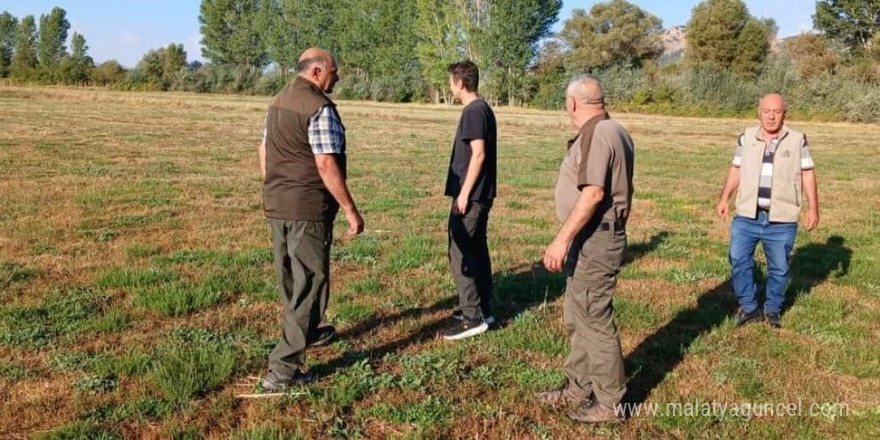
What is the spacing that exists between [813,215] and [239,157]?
15.5 meters

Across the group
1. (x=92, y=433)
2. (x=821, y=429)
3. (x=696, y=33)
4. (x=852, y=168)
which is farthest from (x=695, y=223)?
(x=696, y=33)

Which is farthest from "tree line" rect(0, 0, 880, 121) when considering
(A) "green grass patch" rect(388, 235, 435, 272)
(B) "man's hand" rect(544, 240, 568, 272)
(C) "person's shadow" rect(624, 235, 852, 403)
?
(B) "man's hand" rect(544, 240, 568, 272)

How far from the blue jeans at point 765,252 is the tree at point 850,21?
6251 centimetres

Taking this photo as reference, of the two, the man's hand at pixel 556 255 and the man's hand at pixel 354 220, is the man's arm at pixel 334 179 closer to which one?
the man's hand at pixel 354 220

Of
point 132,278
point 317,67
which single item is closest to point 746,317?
point 317,67

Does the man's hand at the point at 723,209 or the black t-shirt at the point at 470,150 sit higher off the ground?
the black t-shirt at the point at 470,150

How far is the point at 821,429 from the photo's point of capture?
427cm

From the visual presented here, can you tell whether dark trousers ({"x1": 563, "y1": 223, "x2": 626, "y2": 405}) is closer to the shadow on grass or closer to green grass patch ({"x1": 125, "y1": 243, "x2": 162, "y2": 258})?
the shadow on grass

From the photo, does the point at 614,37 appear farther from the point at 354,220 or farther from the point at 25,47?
the point at 25,47

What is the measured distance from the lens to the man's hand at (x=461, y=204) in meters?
5.50

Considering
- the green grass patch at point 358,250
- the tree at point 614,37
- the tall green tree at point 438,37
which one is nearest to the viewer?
the green grass patch at point 358,250

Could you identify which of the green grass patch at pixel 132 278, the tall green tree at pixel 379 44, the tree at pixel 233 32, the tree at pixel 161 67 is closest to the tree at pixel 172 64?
the tree at pixel 161 67

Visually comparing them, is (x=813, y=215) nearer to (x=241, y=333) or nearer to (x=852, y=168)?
(x=241, y=333)

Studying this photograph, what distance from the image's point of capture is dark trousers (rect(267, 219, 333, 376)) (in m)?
4.49
